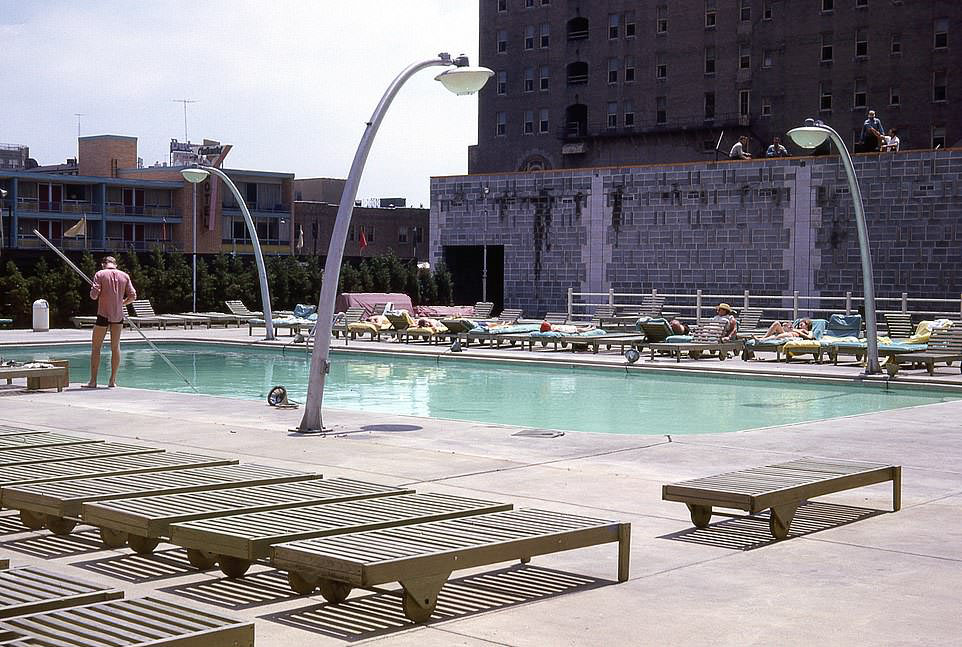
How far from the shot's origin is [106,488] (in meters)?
8.20

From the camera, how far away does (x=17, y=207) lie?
80.2 metres

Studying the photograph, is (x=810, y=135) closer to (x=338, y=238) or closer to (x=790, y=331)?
(x=790, y=331)

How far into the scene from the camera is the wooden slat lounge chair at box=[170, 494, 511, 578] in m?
6.80

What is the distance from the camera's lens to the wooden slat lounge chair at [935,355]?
2497 centimetres

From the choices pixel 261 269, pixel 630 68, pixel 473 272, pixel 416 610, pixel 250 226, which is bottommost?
pixel 416 610

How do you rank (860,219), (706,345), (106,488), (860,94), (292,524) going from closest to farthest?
(292,524) → (106,488) → (860,219) → (706,345) → (860,94)

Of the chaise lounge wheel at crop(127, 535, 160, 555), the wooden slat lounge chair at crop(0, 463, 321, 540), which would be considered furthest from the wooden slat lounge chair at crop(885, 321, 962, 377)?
the chaise lounge wheel at crop(127, 535, 160, 555)

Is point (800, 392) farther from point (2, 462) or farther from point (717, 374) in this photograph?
point (2, 462)

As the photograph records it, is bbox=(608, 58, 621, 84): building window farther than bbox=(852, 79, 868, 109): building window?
Yes

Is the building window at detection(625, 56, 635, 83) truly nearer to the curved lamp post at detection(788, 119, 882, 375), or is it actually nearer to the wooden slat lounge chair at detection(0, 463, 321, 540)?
the curved lamp post at detection(788, 119, 882, 375)

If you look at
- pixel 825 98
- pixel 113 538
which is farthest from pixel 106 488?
pixel 825 98

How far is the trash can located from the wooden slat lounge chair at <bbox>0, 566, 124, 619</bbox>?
111 ft

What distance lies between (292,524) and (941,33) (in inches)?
2474

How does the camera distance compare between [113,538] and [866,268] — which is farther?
[866,268]
